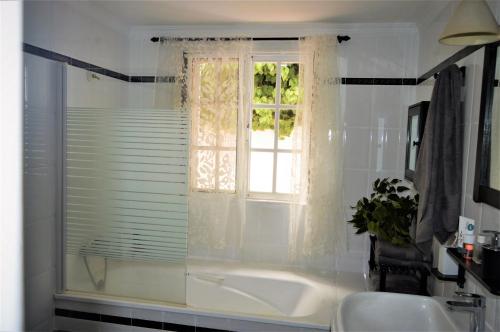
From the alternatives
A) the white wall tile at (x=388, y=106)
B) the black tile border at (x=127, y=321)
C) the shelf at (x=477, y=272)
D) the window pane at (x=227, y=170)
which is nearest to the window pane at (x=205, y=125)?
the window pane at (x=227, y=170)

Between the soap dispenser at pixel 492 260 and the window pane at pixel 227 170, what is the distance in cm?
213

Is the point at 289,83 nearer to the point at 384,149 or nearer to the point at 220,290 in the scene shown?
the point at 384,149

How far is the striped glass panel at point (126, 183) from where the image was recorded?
7.45ft

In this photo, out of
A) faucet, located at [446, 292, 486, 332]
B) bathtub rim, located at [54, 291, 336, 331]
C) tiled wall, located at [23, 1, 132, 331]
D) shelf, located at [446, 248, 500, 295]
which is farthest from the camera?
bathtub rim, located at [54, 291, 336, 331]

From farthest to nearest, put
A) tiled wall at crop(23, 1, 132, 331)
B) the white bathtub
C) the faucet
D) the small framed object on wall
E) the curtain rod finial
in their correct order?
the curtain rod finial
the white bathtub
the small framed object on wall
tiled wall at crop(23, 1, 132, 331)
the faucet

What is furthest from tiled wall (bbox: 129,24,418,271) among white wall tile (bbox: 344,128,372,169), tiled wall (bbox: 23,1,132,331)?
tiled wall (bbox: 23,1,132,331)

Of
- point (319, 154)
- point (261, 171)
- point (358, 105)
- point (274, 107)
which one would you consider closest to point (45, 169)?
point (261, 171)

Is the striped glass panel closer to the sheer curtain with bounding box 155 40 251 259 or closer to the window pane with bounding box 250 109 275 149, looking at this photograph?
the sheer curtain with bounding box 155 40 251 259

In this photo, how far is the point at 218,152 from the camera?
3195mm

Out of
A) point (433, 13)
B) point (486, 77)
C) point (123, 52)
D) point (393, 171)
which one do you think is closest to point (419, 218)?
point (486, 77)

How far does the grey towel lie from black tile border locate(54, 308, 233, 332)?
136 centimetres

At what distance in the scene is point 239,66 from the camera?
10.3 feet

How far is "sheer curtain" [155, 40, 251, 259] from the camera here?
3.16 m

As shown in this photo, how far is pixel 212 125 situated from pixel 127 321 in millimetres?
1574
